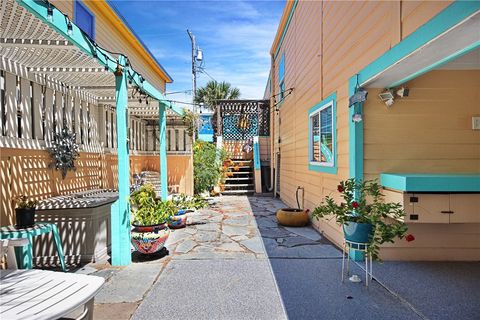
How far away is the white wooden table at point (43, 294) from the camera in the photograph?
64.4 inches

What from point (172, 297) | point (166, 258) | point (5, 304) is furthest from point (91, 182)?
point (5, 304)

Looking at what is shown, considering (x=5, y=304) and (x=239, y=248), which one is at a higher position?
(x=5, y=304)

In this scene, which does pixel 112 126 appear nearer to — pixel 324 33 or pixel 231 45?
pixel 324 33

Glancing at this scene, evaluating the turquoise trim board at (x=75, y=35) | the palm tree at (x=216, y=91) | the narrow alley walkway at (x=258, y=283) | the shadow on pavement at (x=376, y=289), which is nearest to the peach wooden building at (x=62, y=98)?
the turquoise trim board at (x=75, y=35)

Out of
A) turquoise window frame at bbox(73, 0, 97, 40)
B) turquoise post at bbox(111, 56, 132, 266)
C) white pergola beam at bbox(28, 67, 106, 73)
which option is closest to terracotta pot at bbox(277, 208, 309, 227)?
turquoise post at bbox(111, 56, 132, 266)

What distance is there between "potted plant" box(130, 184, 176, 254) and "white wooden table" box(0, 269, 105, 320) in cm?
161

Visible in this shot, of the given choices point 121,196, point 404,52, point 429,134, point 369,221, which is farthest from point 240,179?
point 404,52

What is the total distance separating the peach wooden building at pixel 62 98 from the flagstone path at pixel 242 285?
29.4 inches

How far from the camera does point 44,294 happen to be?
184cm

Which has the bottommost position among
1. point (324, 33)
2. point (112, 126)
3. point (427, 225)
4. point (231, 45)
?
point (427, 225)

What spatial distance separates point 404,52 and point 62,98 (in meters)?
4.75

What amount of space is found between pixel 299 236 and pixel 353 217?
2.02 m

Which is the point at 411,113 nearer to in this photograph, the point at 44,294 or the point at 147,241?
the point at 147,241

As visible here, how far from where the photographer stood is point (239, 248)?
169 inches
